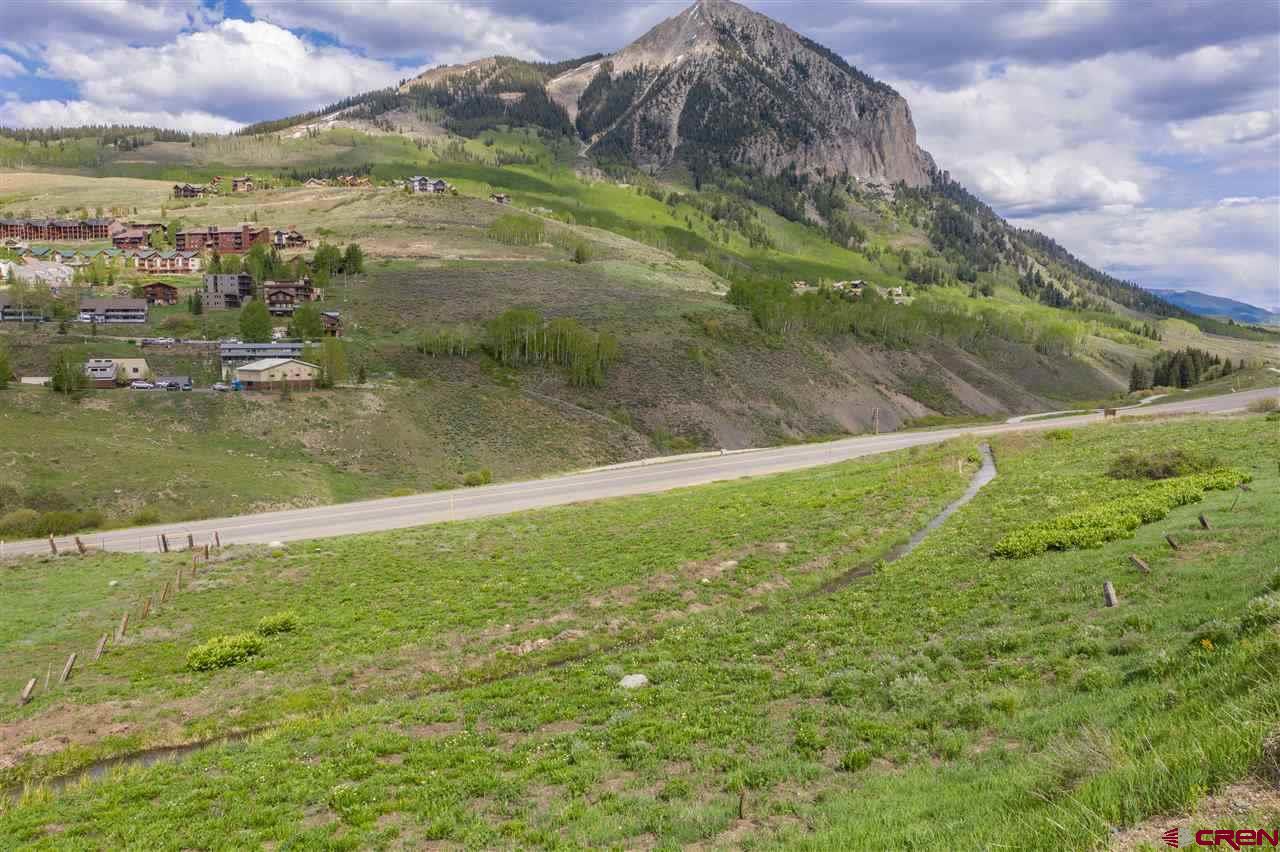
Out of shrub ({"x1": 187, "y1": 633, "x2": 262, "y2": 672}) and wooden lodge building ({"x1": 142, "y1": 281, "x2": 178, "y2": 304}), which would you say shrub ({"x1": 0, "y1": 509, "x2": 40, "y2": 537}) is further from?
wooden lodge building ({"x1": 142, "y1": 281, "x2": 178, "y2": 304})

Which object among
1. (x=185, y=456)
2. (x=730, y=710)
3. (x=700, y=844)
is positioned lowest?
(x=185, y=456)

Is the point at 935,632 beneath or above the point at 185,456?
above

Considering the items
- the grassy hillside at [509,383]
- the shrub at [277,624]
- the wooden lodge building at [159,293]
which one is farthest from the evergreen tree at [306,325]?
the shrub at [277,624]

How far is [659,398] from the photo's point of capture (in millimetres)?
104812

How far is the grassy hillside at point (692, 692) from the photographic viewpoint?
29.8 ft

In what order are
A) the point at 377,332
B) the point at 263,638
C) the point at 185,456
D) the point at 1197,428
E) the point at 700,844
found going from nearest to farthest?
the point at 700,844
the point at 263,638
the point at 1197,428
the point at 185,456
the point at 377,332

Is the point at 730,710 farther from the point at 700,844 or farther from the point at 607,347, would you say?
the point at 607,347

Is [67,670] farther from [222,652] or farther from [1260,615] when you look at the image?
[1260,615]

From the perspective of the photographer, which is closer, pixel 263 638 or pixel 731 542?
pixel 263 638

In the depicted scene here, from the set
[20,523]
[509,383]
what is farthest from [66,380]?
[509,383]

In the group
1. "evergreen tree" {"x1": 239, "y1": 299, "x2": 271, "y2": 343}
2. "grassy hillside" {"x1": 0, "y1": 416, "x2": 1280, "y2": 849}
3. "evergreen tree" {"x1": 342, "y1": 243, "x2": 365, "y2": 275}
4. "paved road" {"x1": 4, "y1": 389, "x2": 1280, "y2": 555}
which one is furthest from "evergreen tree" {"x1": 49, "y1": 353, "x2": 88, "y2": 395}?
"evergreen tree" {"x1": 342, "y1": 243, "x2": 365, "y2": 275}

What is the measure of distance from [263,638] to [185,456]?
53514mm

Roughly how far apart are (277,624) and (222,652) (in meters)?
2.11

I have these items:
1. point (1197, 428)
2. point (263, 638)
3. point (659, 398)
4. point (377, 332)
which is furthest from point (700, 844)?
point (377, 332)
